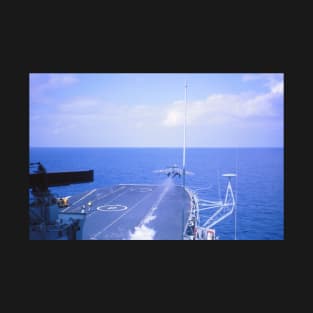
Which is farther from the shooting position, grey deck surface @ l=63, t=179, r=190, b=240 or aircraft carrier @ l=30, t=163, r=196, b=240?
grey deck surface @ l=63, t=179, r=190, b=240

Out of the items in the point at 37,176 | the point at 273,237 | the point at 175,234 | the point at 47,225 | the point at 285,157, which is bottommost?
the point at 273,237

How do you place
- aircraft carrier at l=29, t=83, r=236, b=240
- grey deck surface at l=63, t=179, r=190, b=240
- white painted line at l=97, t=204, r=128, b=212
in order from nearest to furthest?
aircraft carrier at l=29, t=83, r=236, b=240 < grey deck surface at l=63, t=179, r=190, b=240 < white painted line at l=97, t=204, r=128, b=212

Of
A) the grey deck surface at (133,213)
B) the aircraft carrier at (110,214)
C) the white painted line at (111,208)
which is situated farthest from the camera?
the white painted line at (111,208)

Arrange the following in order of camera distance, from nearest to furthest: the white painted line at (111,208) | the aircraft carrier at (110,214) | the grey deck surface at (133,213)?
the aircraft carrier at (110,214)
the grey deck surface at (133,213)
the white painted line at (111,208)

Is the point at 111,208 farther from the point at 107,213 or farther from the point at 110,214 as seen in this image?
→ the point at 110,214

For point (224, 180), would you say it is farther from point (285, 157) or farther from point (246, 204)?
point (285, 157)

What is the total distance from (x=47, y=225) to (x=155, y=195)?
15894 millimetres

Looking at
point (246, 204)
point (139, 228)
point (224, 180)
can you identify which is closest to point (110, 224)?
point (139, 228)

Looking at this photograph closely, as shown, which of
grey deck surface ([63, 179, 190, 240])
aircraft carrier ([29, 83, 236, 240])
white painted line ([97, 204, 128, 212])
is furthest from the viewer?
white painted line ([97, 204, 128, 212])

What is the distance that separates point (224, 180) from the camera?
56125 millimetres

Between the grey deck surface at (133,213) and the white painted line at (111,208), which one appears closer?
the grey deck surface at (133,213)

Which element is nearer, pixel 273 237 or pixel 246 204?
pixel 273 237

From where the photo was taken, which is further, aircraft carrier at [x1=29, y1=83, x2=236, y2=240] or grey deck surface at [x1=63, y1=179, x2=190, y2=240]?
grey deck surface at [x1=63, y1=179, x2=190, y2=240]

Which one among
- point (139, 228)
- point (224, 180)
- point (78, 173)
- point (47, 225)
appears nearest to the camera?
point (47, 225)
